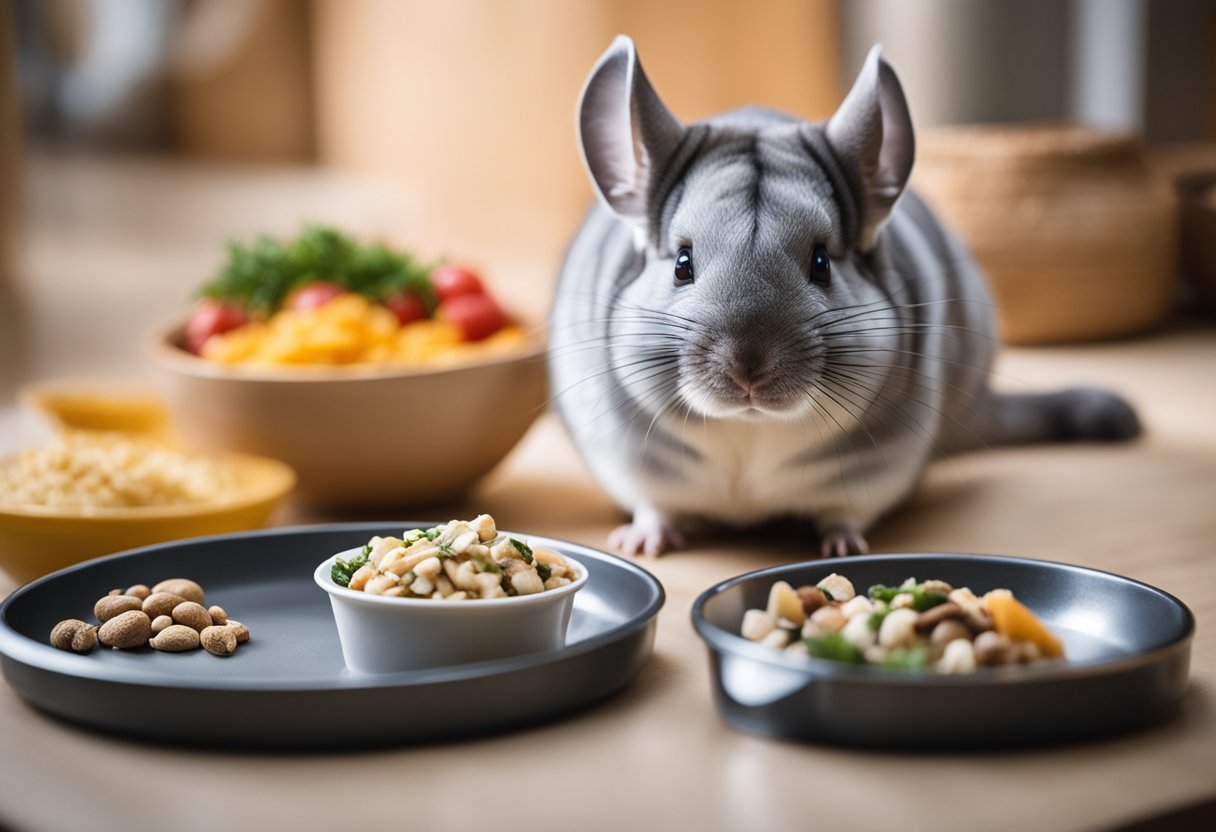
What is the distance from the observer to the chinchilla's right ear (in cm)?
148

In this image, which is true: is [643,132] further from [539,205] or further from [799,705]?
[539,205]

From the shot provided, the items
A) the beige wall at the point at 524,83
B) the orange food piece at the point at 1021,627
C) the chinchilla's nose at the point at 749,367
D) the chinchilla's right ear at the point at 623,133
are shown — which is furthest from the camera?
the beige wall at the point at 524,83

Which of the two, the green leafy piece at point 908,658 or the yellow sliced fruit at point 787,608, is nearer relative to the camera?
the green leafy piece at point 908,658

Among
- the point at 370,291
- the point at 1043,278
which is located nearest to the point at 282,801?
the point at 370,291

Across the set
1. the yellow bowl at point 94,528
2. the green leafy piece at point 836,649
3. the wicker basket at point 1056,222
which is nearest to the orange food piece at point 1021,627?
the green leafy piece at point 836,649

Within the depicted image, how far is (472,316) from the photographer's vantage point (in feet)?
6.14

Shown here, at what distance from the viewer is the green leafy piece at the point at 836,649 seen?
1022 mm

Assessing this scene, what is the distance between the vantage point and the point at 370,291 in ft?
6.15

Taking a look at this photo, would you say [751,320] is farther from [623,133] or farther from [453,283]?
[453,283]

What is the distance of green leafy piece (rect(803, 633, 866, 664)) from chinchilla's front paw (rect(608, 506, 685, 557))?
23.3 inches

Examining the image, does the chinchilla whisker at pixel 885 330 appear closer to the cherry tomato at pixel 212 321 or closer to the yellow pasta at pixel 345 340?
the yellow pasta at pixel 345 340

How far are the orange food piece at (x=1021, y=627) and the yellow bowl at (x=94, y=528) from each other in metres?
0.80

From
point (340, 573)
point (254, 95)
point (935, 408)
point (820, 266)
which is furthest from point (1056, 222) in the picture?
point (254, 95)

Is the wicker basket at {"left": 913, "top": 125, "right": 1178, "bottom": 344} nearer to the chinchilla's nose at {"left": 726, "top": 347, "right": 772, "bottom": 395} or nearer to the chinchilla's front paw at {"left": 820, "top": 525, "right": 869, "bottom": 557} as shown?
the chinchilla's front paw at {"left": 820, "top": 525, "right": 869, "bottom": 557}
